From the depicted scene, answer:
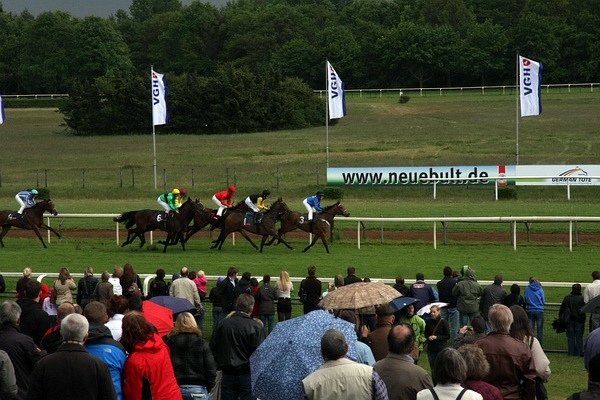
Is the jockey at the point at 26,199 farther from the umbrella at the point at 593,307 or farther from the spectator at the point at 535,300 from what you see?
the umbrella at the point at 593,307

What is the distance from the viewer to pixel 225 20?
3184 inches

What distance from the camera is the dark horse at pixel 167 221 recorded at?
65.6ft

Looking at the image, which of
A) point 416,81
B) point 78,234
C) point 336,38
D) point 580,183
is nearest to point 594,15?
point 416,81

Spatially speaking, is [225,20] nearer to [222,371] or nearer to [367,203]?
[367,203]

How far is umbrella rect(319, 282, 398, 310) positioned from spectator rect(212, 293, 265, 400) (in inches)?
70.8

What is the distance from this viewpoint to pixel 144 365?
222 inches

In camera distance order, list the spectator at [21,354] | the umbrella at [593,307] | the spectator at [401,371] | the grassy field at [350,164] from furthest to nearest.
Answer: the grassy field at [350,164] → the umbrella at [593,307] → the spectator at [21,354] → the spectator at [401,371]

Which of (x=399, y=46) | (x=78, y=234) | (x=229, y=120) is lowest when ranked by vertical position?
(x=78, y=234)

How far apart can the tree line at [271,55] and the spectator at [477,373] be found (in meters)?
46.1

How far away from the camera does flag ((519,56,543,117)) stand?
96.8 feet

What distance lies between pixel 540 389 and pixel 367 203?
21.9 metres

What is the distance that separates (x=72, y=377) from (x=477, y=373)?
79.0 inches

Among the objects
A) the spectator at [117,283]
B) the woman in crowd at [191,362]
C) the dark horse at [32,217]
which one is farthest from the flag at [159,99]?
the woman in crowd at [191,362]

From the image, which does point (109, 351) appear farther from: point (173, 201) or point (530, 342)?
point (173, 201)
